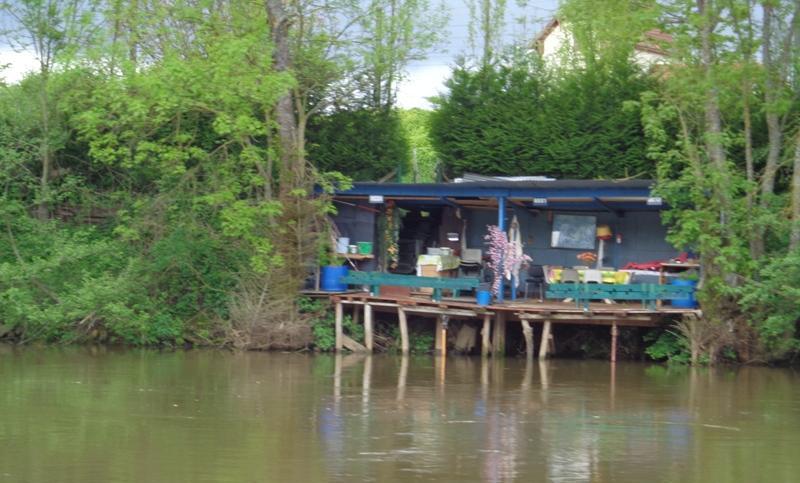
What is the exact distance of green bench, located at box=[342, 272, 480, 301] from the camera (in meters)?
22.5

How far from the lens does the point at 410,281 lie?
22734mm

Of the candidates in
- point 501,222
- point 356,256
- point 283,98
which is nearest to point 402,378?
point 501,222

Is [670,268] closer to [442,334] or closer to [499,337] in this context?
[499,337]

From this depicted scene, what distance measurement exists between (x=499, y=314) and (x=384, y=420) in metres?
8.12

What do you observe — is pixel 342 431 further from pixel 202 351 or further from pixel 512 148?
pixel 512 148

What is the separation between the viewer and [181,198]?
77.6ft

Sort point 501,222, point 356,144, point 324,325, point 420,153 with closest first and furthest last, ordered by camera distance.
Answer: point 501,222
point 324,325
point 356,144
point 420,153

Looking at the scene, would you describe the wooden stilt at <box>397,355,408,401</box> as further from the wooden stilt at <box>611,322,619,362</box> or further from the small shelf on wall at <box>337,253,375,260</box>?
the wooden stilt at <box>611,322,619,362</box>

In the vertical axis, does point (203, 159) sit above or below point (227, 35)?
below

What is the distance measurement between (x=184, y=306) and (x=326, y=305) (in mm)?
3011

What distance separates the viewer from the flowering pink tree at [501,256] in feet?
73.9

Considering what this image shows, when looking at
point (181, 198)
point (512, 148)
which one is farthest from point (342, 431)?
point (512, 148)

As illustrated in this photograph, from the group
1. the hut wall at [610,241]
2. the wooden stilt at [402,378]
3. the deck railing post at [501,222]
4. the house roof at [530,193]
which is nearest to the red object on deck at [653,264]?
the hut wall at [610,241]

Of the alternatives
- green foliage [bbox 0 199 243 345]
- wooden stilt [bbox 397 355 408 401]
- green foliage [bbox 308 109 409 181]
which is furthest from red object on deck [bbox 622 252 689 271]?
green foliage [bbox 0 199 243 345]
